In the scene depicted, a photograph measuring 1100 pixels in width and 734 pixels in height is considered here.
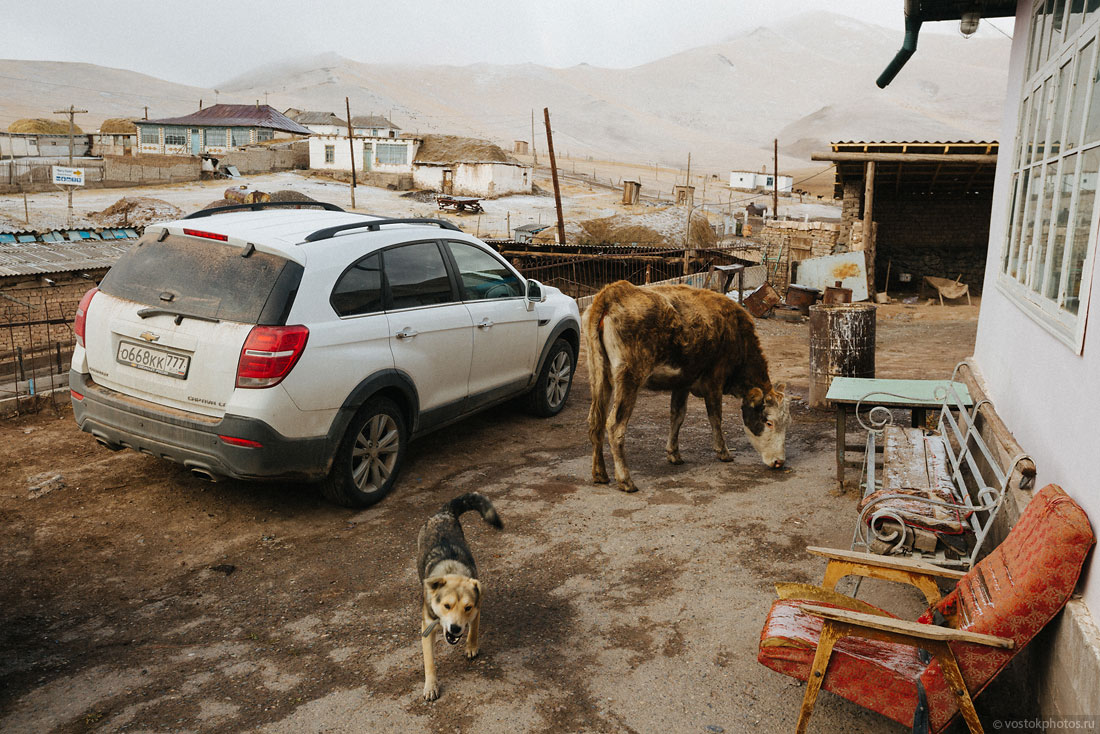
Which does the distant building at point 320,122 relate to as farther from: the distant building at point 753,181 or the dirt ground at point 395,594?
the dirt ground at point 395,594

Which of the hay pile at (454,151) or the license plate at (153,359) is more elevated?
the hay pile at (454,151)

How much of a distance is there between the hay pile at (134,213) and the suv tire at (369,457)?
33.1m

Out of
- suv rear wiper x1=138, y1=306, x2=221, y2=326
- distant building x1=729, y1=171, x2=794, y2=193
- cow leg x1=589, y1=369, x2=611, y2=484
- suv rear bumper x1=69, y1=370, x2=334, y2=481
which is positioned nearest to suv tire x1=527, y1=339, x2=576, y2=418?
cow leg x1=589, y1=369, x2=611, y2=484

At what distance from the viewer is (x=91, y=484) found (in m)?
5.81

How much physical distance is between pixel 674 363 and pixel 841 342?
9.72ft

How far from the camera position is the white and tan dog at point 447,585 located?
3.29 m

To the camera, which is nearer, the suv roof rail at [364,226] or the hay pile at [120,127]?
the suv roof rail at [364,226]

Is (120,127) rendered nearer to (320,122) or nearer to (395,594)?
(320,122)

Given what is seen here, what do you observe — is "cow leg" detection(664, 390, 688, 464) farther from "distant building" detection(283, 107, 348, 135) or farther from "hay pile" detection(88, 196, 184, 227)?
"distant building" detection(283, 107, 348, 135)

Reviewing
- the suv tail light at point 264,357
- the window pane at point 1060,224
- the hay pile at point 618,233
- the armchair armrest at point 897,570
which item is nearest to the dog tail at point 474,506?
the suv tail light at point 264,357

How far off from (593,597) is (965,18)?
650cm

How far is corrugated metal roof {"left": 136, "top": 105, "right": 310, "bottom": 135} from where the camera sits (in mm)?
67500

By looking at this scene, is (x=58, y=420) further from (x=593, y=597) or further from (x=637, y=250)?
(x=637, y=250)

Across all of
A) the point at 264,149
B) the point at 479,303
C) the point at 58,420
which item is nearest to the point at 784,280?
the point at 479,303
